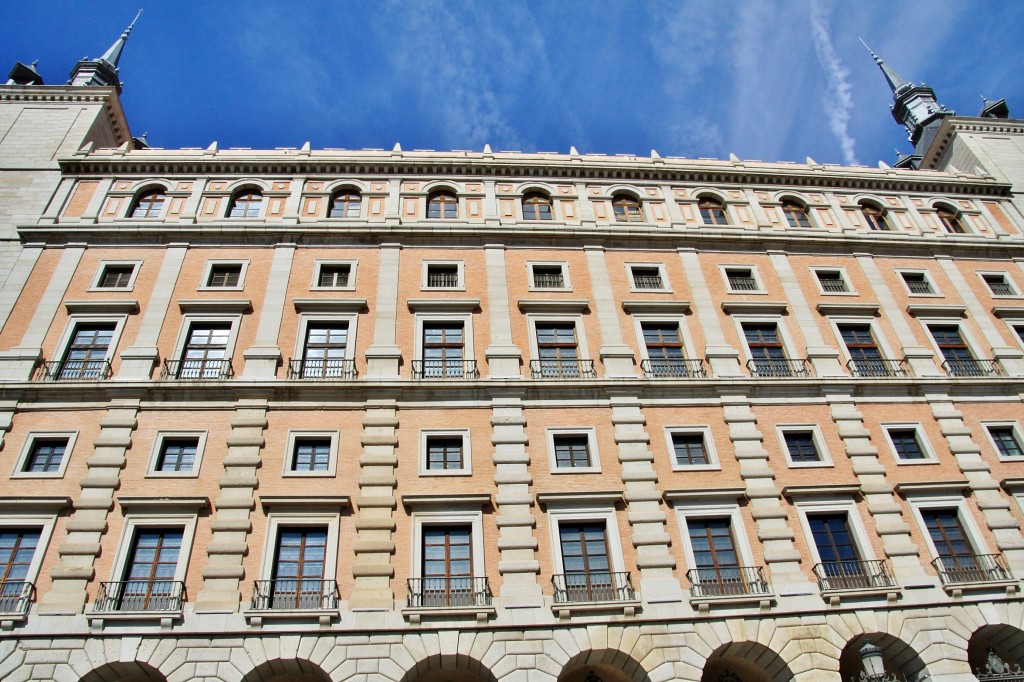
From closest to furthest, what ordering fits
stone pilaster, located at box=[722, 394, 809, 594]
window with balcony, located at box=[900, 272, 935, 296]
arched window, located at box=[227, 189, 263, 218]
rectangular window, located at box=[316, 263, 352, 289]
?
stone pilaster, located at box=[722, 394, 809, 594] → rectangular window, located at box=[316, 263, 352, 289] → window with balcony, located at box=[900, 272, 935, 296] → arched window, located at box=[227, 189, 263, 218]

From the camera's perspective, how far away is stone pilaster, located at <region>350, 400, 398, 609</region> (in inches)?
849

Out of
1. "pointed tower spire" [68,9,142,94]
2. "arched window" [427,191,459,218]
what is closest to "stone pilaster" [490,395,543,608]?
"arched window" [427,191,459,218]

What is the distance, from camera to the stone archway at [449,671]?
2056 centimetres

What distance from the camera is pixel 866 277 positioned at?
32.9 metres

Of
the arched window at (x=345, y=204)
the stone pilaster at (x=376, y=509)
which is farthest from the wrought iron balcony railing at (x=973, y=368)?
the arched window at (x=345, y=204)

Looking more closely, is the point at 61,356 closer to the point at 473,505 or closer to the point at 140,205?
the point at 140,205

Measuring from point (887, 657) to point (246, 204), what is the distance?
3070cm

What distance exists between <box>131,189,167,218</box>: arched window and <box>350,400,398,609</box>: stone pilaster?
1531 cm

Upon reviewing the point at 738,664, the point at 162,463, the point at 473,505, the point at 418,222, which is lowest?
the point at 738,664

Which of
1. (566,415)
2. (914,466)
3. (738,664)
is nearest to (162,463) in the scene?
(566,415)

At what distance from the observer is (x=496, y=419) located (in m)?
25.6

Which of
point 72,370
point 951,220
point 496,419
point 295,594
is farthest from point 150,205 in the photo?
point 951,220

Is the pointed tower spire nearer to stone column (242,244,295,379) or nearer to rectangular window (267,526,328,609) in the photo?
stone column (242,244,295,379)

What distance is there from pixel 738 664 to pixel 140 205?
100 feet
